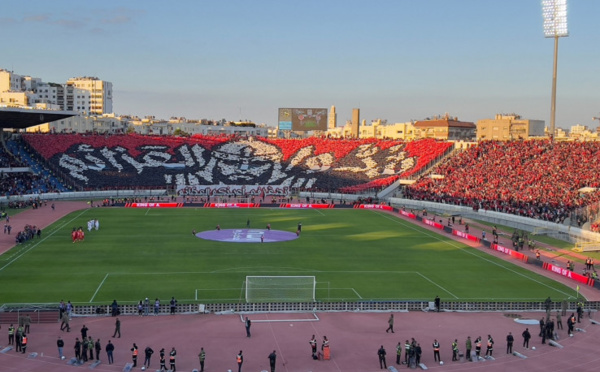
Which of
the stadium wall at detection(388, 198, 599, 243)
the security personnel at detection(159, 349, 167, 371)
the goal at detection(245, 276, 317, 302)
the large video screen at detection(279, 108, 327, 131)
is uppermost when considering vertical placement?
the large video screen at detection(279, 108, 327, 131)

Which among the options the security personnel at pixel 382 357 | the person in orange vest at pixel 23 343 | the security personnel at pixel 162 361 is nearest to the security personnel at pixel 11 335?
the person in orange vest at pixel 23 343

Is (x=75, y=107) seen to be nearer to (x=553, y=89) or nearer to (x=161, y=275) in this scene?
(x=553, y=89)

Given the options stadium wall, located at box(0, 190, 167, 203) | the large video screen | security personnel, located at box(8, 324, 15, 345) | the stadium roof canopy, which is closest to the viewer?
security personnel, located at box(8, 324, 15, 345)

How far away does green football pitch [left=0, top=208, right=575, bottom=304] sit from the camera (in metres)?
34.2

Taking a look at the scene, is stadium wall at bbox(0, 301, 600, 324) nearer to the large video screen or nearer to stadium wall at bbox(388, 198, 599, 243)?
stadium wall at bbox(388, 198, 599, 243)

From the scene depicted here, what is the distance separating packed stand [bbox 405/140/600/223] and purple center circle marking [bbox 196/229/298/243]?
26.5m

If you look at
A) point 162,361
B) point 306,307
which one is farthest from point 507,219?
point 162,361

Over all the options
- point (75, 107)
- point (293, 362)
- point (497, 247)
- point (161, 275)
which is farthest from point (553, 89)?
point (75, 107)

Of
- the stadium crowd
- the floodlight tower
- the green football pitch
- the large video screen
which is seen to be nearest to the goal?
the green football pitch

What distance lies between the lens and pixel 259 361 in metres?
23.8

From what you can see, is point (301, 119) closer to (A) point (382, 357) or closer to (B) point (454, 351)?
(B) point (454, 351)

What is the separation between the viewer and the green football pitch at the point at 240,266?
3419 cm

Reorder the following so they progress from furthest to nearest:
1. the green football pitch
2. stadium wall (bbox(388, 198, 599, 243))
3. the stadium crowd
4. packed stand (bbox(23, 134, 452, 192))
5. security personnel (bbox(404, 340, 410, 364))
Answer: packed stand (bbox(23, 134, 452, 192)), the stadium crowd, stadium wall (bbox(388, 198, 599, 243)), the green football pitch, security personnel (bbox(404, 340, 410, 364))

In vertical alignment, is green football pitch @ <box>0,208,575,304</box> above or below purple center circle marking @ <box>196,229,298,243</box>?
below
